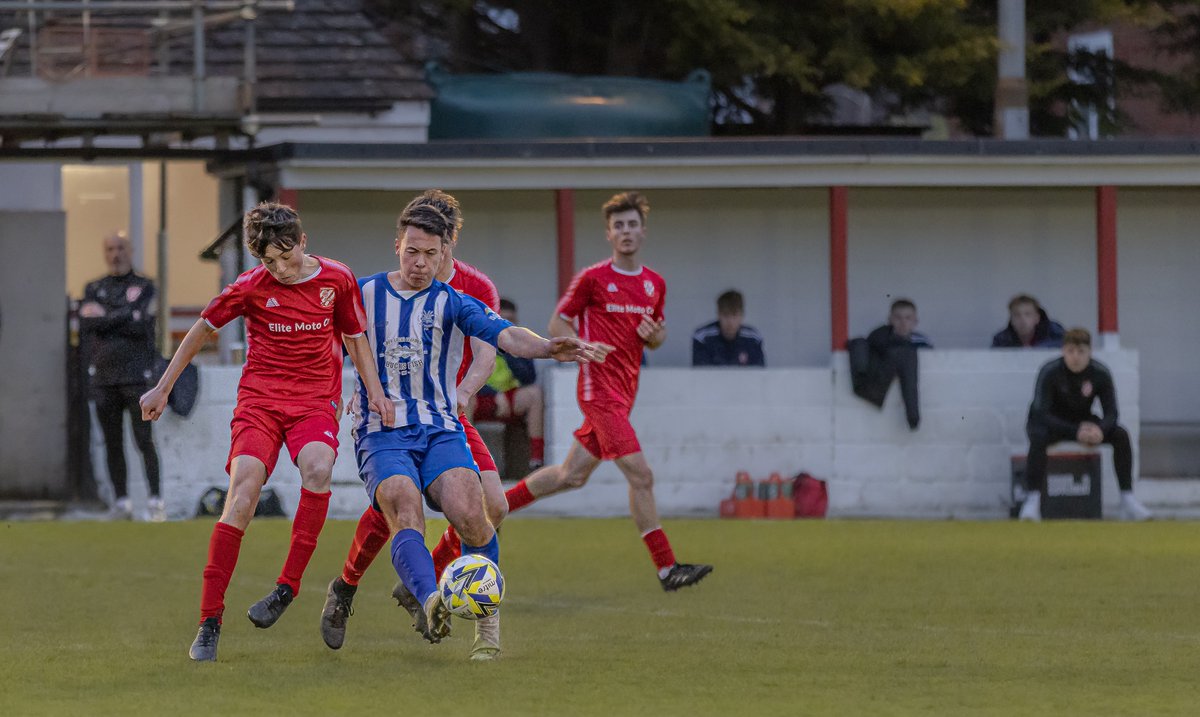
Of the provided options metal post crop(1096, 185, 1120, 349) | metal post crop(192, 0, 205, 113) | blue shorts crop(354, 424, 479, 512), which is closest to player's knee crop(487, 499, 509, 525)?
blue shorts crop(354, 424, 479, 512)

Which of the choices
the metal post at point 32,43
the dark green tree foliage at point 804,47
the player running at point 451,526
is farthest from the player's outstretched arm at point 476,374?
the dark green tree foliage at point 804,47

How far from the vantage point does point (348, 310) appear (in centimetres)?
899

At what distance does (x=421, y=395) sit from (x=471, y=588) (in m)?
1.01

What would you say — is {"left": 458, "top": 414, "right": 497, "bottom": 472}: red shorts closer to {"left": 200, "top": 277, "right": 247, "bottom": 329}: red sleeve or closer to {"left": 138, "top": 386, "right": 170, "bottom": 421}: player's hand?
{"left": 200, "top": 277, "right": 247, "bottom": 329}: red sleeve

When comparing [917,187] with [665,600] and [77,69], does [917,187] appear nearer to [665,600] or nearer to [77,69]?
[77,69]

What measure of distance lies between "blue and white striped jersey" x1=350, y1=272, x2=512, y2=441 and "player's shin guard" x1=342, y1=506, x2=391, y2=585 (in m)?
0.43

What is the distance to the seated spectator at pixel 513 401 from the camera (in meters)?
17.8

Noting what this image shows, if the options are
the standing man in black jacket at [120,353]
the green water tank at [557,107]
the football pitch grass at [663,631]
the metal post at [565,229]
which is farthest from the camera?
the green water tank at [557,107]

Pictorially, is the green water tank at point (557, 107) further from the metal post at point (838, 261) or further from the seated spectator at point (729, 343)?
the seated spectator at point (729, 343)

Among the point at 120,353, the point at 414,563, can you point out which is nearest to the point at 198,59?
the point at 120,353

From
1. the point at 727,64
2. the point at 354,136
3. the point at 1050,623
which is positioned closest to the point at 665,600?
the point at 1050,623

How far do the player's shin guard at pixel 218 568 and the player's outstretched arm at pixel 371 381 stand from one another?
74cm

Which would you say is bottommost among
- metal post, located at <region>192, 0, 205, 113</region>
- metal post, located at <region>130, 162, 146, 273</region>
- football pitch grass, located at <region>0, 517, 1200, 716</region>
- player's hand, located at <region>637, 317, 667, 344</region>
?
football pitch grass, located at <region>0, 517, 1200, 716</region>

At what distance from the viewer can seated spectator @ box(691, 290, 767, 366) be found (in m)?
18.2
